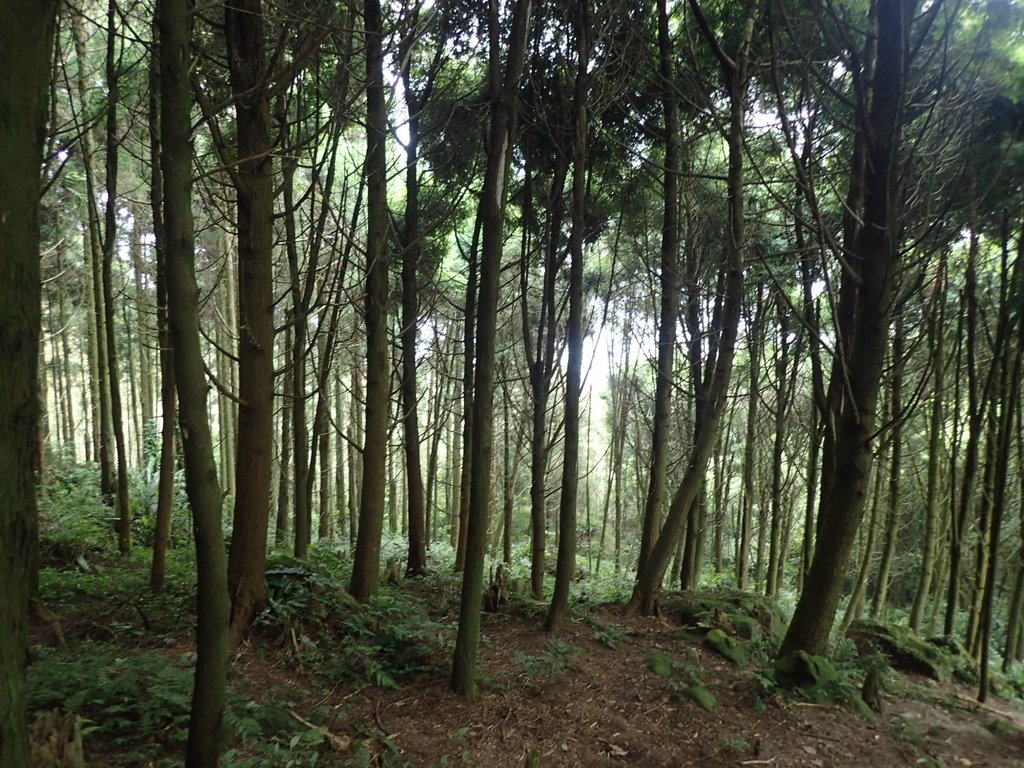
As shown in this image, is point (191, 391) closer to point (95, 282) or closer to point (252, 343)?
point (252, 343)

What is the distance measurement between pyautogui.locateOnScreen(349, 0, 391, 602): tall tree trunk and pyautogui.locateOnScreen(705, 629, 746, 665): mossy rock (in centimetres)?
390

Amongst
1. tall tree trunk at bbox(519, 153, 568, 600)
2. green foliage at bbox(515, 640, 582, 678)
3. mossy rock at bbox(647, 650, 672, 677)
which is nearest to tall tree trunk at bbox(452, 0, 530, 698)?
green foliage at bbox(515, 640, 582, 678)

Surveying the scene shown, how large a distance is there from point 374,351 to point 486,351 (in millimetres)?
2276

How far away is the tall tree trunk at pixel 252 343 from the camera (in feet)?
15.0

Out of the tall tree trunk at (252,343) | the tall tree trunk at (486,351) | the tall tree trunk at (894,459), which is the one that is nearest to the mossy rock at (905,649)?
the tall tree trunk at (894,459)

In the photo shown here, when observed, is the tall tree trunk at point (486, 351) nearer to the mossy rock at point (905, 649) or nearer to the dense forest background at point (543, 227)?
the dense forest background at point (543, 227)

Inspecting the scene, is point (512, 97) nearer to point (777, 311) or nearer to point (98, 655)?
point (98, 655)

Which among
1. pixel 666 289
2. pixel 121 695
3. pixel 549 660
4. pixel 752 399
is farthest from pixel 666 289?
pixel 121 695

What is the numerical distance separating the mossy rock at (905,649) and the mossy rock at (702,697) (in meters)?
3.80

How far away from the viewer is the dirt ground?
4230 mm

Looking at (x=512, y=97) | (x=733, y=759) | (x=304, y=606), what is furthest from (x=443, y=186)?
(x=733, y=759)

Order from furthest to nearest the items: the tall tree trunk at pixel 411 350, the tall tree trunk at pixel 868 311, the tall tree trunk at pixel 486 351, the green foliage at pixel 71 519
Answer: the tall tree trunk at pixel 411 350 < the green foliage at pixel 71 519 < the tall tree trunk at pixel 868 311 < the tall tree trunk at pixel 486 351

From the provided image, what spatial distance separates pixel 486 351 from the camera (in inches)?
179

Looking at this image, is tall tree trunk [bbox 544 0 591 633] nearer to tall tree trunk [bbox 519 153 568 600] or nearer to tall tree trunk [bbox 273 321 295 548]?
tall tree trunk [bbox 519 153 568 600]
